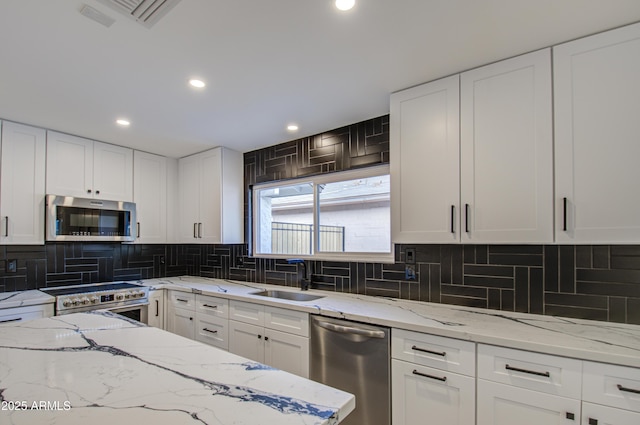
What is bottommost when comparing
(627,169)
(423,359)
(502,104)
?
(423,359)

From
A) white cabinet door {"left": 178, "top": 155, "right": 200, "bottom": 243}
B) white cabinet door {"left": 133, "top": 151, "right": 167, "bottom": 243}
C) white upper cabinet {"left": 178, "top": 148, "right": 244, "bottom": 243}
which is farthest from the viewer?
white cabinet door {"left": 178, "top": 155, "right": 200, "bottom": 243}

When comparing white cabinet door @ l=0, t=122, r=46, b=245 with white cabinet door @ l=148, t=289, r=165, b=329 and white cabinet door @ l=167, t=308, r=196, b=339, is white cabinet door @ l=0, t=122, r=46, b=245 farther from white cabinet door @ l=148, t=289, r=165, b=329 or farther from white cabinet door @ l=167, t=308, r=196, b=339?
white cabinet door @ l=167, t=308, r=196, b=339

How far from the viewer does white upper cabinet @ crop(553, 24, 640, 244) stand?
56.8 inches

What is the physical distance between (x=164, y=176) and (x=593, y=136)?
12.9 feet

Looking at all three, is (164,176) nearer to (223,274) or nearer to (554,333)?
(223,274)

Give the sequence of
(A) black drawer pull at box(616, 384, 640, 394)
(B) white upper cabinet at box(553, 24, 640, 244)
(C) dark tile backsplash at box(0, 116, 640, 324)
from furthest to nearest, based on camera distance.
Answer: (C) dark tile backsplash at box(0, 116, 640, 324), (B) white upper cabinet at box(553, 24, 640, 244), (A) black drawer pull at box(616, 384, 640, 394)

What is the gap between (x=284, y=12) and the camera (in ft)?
4.64

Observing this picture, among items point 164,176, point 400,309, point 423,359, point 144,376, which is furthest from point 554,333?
point 164,176

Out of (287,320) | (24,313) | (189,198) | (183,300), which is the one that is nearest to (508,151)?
(287,320)

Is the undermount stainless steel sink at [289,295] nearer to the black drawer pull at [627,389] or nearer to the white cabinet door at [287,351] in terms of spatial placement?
the white cabinet door at [287,351]

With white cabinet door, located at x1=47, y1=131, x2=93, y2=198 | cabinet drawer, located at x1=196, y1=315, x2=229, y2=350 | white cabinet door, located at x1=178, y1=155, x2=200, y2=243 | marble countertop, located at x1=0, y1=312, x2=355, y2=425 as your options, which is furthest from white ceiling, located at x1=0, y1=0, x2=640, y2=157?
cabinet drawer, located at x1=196, y1=315, x2=229, y2=350

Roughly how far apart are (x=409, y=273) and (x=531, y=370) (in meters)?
1.04

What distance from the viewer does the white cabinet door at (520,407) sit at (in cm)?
134

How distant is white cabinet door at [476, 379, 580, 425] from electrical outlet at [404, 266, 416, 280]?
91cm
